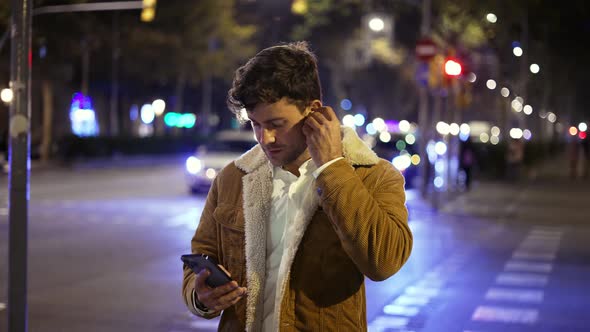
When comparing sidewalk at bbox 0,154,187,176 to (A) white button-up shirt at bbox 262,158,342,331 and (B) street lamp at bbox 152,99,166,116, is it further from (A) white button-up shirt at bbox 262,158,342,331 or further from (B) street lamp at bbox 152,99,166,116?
(A) white button-up shirt at bbox 262,158,342,331

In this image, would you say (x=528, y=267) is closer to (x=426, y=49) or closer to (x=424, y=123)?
(x=426, y=49)

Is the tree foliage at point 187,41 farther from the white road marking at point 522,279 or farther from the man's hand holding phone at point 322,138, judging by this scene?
the man's hand holding phone at point 322,138

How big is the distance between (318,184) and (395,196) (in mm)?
305

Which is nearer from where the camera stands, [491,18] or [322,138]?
[322,138]

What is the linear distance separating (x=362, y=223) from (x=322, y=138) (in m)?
0.31

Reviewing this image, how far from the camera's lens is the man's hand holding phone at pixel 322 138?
314cm

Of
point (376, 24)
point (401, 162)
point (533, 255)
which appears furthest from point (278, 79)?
point (376, 24)

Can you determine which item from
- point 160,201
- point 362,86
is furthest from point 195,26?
point 160,201

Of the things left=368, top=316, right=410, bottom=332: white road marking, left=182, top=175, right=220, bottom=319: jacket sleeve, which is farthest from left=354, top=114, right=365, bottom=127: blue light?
left=182, top=175, right=220, bottom=319: jacket sleeve

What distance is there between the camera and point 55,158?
45281mm

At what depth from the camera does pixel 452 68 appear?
77.0 ft

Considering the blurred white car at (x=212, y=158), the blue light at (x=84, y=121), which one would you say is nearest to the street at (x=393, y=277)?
the blurred white car at (x=212, y=158)

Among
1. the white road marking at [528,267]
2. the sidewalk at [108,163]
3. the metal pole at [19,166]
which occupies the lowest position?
the sidewalk at [108,163]

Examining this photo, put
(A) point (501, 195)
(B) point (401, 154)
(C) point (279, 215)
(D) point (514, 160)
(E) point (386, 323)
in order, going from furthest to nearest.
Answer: (D) point (514, 160), (B) point (401, 154), (A) point (501, 195), (E) point (386, 323), (C) point (279, 215)
